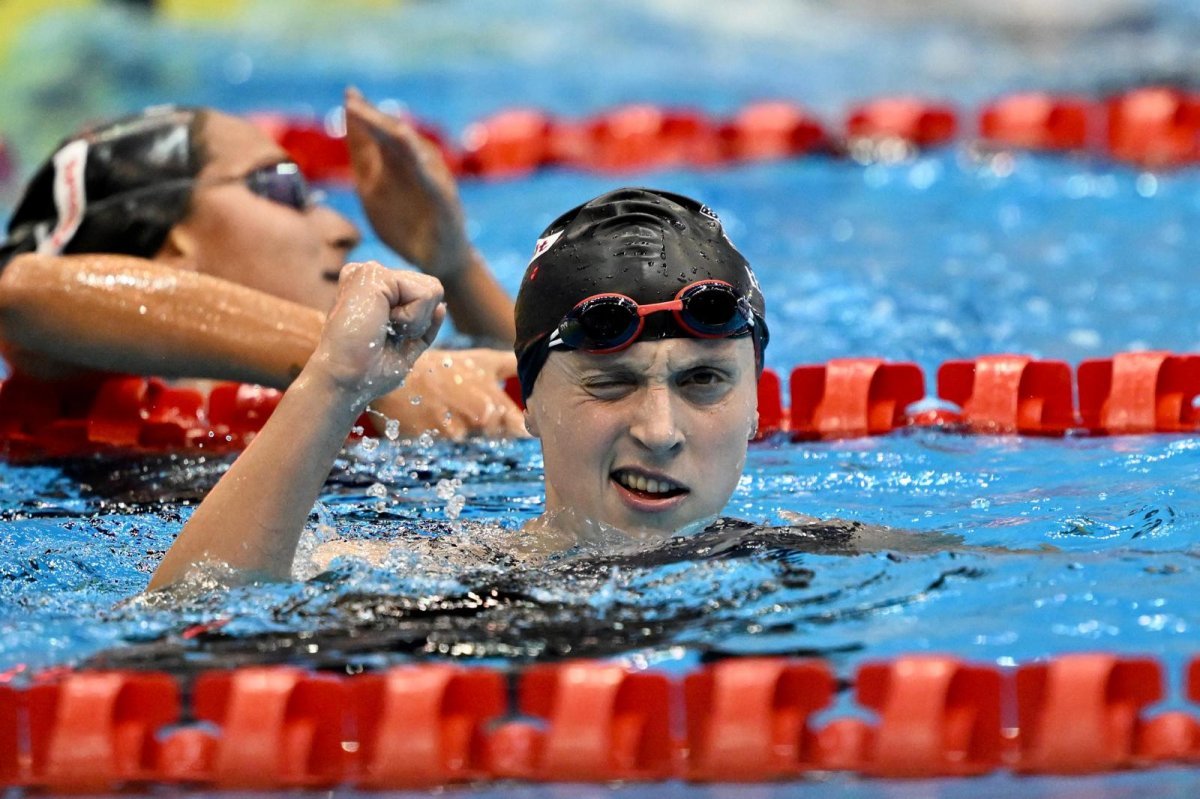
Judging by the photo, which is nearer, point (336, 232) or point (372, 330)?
point (372, 330)

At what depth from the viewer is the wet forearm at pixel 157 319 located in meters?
3.74

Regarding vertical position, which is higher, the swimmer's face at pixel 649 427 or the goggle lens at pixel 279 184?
the goggle lens at pixel 279 184

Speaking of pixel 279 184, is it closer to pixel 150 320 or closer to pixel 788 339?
pixel 150 320

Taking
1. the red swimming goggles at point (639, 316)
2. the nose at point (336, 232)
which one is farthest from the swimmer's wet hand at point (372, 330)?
the nose at point (336, 232)

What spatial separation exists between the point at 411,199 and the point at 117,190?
757mm

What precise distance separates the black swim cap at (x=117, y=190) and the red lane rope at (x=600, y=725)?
1951mm

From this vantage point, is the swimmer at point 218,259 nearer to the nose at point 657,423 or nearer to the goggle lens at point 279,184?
the goggle lens at point 279,184

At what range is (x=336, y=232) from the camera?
4.38 m

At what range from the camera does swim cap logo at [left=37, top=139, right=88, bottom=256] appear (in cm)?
421

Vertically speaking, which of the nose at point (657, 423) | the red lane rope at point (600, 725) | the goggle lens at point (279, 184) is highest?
the goggle lens at point (279, 184)

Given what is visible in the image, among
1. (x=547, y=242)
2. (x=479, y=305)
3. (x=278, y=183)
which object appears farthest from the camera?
(x=479, y=305)

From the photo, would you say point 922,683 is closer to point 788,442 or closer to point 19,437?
point 788,442

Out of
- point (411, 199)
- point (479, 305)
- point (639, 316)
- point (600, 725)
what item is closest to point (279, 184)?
point (411, 199)

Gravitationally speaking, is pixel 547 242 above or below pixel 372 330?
above
